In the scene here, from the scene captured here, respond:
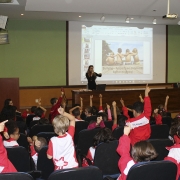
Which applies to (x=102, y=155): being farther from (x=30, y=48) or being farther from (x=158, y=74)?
(x=158, y=74)

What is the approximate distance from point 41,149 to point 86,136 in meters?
1.17

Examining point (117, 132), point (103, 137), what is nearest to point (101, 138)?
point (103, 137)

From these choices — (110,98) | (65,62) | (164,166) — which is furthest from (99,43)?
(164,166)

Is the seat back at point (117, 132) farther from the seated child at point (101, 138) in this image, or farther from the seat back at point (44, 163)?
the seat back at point (44, 163)

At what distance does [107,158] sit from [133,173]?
1.00 m

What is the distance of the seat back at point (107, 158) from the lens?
324cm

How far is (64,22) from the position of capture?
33.6 ft

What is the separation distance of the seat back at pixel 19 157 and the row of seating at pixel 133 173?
0.94 meters

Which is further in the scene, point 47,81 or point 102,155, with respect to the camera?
point 47,81

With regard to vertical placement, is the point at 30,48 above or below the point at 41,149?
above

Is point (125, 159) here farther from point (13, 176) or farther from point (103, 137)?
point (13, 176)

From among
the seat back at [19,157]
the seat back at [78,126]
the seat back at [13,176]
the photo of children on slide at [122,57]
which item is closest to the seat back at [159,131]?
the seat back at [78,126]

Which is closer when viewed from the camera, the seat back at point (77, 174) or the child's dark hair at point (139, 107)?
the seat back at point (77, 174)

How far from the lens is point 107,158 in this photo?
3.31m
